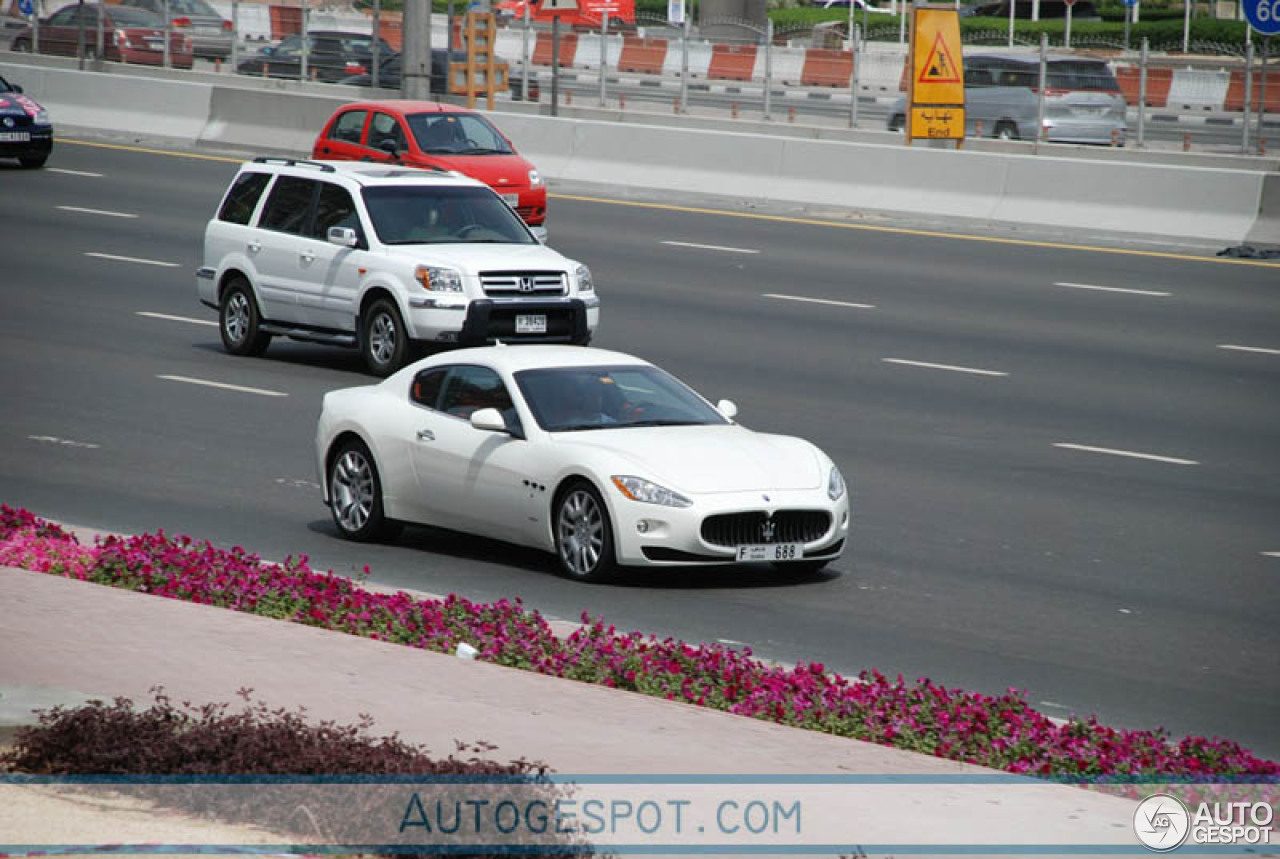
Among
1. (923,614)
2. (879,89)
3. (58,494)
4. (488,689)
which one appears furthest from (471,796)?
(879,89)

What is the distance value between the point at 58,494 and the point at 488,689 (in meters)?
6.34

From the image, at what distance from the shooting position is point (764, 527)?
1178 cm

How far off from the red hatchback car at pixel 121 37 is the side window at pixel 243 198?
30.9m

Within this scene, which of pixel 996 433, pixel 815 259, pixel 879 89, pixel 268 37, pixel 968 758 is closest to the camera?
pixel 968 758

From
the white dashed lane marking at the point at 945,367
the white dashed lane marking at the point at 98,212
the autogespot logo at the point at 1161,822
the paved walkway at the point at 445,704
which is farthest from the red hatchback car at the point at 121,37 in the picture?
the autogespot logo at the point at 1161,822

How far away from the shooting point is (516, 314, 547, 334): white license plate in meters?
18.9

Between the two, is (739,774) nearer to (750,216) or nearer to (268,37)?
(750,216)

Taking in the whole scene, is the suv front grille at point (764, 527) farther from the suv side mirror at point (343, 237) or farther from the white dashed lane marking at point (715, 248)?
the white dashed lane marking at point (715, 248)

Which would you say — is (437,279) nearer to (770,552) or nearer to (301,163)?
(301,163)

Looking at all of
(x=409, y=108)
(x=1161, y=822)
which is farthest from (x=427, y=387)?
(x=409, y=108)

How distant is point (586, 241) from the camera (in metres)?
28.0

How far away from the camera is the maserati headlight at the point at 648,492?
38.1 ft

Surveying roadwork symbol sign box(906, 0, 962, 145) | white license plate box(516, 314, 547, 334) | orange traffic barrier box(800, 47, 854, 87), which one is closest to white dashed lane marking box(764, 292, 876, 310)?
white license plate box(516, 314, 547, 334)

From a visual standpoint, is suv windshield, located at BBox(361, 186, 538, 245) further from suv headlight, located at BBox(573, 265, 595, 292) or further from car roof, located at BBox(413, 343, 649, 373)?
car roof, located at BBox(413, 343, 649, 373)
